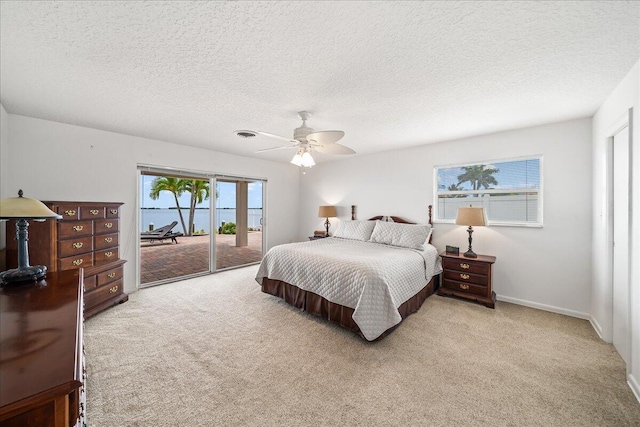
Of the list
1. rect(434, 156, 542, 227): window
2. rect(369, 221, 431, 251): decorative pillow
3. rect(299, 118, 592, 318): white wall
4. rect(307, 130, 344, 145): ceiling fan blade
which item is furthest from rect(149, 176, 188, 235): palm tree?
rect(434, 156, 542, 227): window

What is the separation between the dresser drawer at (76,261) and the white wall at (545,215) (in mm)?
4592

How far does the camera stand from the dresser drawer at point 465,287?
11.2ft

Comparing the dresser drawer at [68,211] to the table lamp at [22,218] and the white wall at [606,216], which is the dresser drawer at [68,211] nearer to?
the table lamp at [22,218]

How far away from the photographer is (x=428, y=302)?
11.6 ft

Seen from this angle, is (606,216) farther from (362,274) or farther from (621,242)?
(362,274)

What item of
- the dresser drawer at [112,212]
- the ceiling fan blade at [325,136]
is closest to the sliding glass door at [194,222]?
the dresser drawer at [112,212]

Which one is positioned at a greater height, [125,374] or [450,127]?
[450,127]

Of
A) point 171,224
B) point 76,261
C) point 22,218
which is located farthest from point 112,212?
point 171,224

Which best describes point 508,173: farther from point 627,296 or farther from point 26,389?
point 26,389

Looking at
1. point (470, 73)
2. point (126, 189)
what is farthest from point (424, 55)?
point (126, 189)

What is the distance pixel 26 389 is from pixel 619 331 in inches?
155

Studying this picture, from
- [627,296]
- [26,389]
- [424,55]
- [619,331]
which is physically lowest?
[619,331]

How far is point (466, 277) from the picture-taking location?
3535 mm

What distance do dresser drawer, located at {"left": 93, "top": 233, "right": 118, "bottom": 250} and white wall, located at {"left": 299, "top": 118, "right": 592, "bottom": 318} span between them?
4434 millimetres
